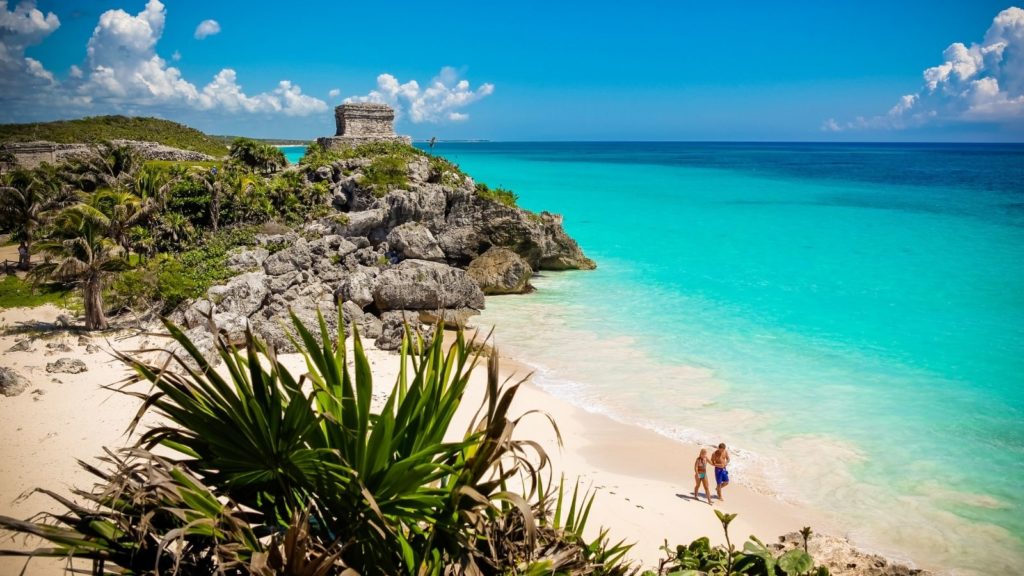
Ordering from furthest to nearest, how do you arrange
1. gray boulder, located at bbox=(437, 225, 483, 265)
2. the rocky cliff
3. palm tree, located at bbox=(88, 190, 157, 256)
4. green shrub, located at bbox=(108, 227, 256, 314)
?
gray boulder, located at bbox=(437, 225, 483, 265)
green shrub, located at bbox=(108, 227, 256, 314)
the rocky cliff
palm tree, located at bbox=(88, 190, 157, 256)

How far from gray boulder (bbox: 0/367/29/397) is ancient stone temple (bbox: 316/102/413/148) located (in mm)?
25124

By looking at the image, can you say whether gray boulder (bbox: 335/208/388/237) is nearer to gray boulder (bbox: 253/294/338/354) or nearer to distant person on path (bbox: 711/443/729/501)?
gray boulder (bbox: 253/294/338/354)

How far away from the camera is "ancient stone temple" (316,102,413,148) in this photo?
34.0 meters

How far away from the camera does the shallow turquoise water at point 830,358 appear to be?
9.06 m

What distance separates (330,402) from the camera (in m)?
2.75

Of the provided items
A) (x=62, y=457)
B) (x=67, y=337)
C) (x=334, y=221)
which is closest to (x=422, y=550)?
(x=62, y=457)

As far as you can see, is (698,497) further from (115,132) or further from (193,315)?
(115,132)

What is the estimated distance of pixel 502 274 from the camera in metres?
20.2

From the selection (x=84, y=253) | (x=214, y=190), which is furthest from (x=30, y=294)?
(x=214, y=190)

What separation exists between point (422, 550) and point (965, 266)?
30.5 metres

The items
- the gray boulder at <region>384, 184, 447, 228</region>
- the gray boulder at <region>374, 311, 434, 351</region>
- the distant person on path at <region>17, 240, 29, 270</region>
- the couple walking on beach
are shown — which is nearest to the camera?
the couple walking on beach

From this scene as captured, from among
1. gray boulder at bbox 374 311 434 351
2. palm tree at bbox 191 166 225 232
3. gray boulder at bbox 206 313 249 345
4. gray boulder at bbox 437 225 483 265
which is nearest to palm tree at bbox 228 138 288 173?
palm tree at bbox 191 166 225 232

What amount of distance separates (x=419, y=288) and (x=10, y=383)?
8.84 meters

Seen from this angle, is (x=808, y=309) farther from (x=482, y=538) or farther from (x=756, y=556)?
(x=482, y=538)
